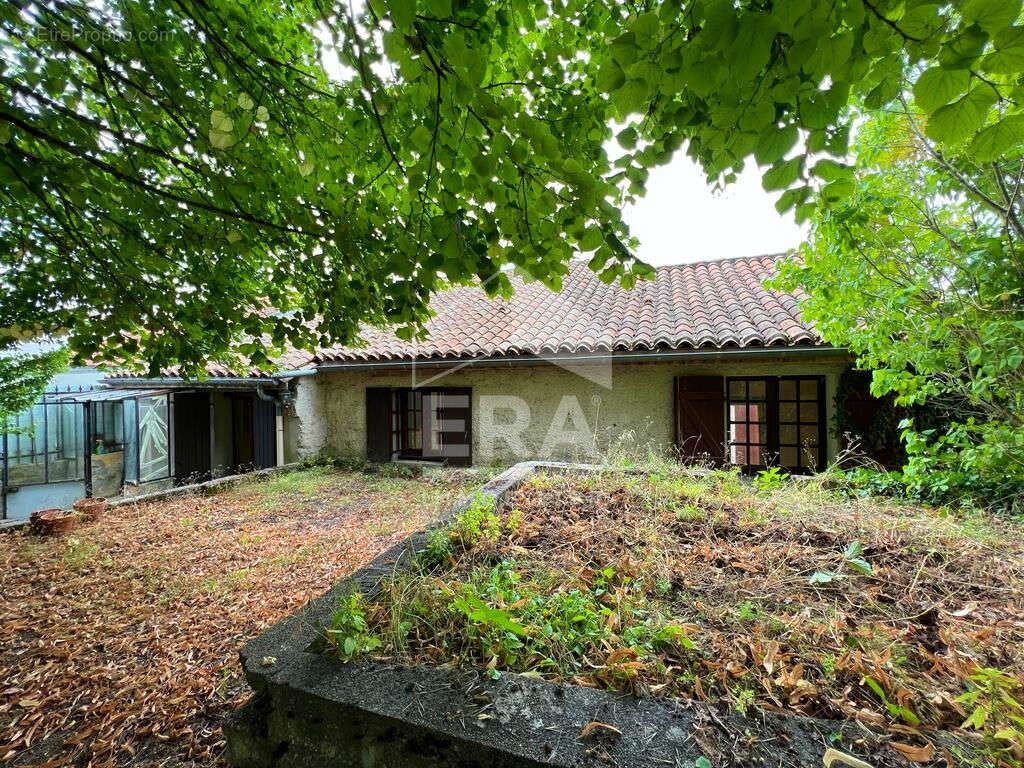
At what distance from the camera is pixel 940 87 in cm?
100

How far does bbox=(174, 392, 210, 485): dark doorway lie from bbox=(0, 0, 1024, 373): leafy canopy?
24.4 ft

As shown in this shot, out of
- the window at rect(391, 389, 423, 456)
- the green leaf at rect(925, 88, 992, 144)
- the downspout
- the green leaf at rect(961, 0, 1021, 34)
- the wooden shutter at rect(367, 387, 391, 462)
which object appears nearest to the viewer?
the green leaf at rect(961, 0, 1021, 34)

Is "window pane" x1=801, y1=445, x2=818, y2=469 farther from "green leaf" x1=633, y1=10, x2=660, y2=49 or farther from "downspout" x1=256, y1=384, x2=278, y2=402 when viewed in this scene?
"downspout" x1=256, y1=384, x2=278, y2=402

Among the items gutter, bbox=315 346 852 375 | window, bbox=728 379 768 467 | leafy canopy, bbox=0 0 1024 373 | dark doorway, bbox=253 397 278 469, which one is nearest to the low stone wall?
leafy canopy, bbox=0 0 1024 373

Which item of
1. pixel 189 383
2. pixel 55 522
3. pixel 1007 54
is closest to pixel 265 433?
pixel 189 383

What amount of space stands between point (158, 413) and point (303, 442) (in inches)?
112

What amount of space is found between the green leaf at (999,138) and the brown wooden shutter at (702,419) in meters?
5.53

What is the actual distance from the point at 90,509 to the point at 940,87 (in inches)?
329

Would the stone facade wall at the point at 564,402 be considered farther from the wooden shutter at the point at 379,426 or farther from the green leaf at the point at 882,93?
the green leaf at the point at 882,93

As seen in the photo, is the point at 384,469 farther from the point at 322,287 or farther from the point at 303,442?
the point at 322,287

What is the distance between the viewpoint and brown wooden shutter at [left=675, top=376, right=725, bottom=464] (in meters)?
6.24

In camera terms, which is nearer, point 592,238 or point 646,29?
point 646,29

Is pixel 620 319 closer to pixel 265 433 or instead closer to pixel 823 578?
Answer: pixel 823 578

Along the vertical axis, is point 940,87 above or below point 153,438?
above
